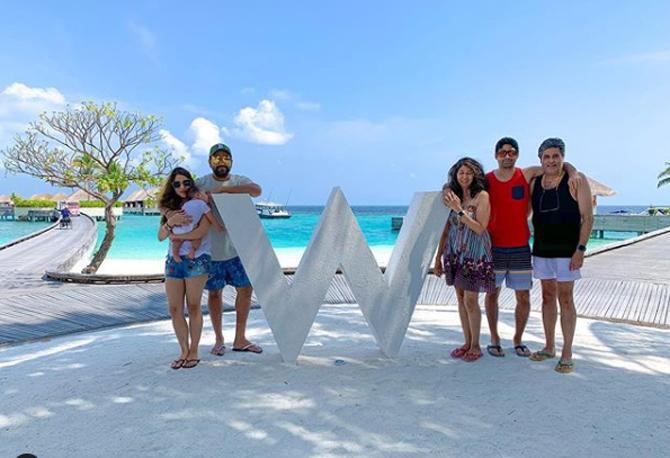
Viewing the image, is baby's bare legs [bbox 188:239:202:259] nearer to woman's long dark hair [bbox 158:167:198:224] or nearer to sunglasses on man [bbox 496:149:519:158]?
woman's long dark hair [bbox 158:167:198:224]

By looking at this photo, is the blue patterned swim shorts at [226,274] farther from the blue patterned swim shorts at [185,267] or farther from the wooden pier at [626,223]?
the wooden pier at [626,223]

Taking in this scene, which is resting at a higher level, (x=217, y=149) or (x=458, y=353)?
(x=217, y=149)

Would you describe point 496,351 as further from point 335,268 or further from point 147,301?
point 147,301

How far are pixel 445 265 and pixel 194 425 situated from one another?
2416 mm

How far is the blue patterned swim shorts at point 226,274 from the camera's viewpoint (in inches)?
153

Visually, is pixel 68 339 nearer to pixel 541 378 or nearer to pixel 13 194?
pixel 541 378

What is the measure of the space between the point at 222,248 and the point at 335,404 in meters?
1.66

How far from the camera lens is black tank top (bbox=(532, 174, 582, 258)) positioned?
11.5 feet

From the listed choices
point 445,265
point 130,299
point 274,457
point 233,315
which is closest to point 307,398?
point 274,457

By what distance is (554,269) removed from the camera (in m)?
3.62

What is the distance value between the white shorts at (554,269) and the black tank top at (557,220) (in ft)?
0.15

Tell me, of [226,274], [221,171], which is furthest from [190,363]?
[221,171]

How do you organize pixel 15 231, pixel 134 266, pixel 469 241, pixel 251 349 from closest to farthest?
pixel 469 241 < pixel 251 349 < pixel 134 266 < pixel 15 231

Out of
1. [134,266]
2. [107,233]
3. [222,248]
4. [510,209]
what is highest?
[510,209]
